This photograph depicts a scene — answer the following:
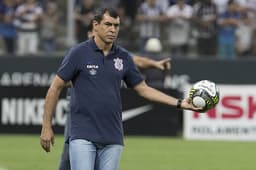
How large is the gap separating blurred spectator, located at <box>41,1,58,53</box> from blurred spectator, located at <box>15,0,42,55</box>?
0.18 m

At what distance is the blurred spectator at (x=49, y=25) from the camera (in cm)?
2131

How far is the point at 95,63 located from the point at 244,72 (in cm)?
1401

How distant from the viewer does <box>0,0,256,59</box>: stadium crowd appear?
20.9m

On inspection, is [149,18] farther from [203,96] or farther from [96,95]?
[96,95]

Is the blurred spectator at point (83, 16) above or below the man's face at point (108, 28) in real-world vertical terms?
below

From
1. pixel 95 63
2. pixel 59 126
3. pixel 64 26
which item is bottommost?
pixel 59 126

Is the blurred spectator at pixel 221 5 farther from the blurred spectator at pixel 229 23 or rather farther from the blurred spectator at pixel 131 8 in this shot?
the blurred spectator at pixel 131 8

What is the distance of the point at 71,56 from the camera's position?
8.00 m

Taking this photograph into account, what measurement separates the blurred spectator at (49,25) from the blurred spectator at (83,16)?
546 millimetres

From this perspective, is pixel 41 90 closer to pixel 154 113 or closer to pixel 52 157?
pixel 154 113

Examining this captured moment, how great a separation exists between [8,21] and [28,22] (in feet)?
1.57

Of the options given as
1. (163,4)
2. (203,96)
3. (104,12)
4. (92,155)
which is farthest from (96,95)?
(163,4)

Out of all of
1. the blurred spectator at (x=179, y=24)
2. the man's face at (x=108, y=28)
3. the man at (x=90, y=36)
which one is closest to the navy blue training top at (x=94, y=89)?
the man's face at (x=108, y=28)

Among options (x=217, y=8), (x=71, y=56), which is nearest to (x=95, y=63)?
(x=71, y=56)
